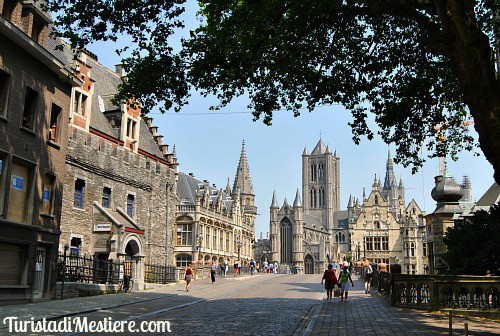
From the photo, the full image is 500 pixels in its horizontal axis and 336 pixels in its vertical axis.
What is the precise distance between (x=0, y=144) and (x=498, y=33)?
15.5 meters

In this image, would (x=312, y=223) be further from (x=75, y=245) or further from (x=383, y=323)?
(x=383, y=323)

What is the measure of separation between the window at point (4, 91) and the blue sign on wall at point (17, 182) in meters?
2.25

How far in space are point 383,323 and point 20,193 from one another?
12982 millimetres

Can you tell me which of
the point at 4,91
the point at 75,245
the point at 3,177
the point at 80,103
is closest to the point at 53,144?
the point at 4,91

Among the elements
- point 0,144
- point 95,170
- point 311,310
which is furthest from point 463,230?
point 95,170

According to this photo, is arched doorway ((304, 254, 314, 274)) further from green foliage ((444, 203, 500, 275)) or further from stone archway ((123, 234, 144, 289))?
green foliage ((444, 203, 500, 275))

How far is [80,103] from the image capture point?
28.6m

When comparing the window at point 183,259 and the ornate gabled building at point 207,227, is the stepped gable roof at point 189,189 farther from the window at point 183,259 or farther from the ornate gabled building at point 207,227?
the window at point 183,259

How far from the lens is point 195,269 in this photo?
4075 cm

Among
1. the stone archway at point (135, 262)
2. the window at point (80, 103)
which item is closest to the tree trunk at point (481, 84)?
the stone archway at point (135, 262)

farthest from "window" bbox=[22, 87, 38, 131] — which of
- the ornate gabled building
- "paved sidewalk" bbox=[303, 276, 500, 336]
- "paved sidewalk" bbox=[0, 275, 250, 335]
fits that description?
the ornate gabled building

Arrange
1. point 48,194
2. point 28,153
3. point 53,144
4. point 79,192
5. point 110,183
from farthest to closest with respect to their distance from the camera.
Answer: point 110,183 → point 79,192 → point 53,144 → point 48,194 → point 28,153

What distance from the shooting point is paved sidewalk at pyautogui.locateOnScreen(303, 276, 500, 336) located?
1206cm

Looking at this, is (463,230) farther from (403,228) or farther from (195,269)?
(403,228)
